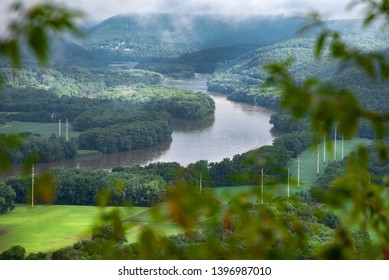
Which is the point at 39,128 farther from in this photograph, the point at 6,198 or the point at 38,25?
the point at 38,25

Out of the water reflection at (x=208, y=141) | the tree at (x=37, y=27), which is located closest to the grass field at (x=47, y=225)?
the water reflection at (x=208, y=141)

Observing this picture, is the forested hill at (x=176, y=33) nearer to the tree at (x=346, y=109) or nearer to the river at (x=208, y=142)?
the river at (x=208, y=142)

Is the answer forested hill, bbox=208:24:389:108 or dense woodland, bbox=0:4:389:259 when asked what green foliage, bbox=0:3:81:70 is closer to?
dense woodland, bbox=0:4:389:259

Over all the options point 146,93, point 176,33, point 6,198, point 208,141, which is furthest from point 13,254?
point 146,93

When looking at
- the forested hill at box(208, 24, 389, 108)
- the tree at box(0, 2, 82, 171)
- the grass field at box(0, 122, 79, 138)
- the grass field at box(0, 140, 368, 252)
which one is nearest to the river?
the forested hill at box(208, 24, 389, 108)
